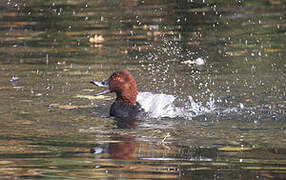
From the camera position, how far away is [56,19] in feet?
54.8

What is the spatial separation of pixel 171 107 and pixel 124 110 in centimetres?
64

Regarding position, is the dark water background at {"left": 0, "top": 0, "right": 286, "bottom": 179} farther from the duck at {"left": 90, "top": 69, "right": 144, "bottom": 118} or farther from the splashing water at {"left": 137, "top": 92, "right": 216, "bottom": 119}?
the duck at {"left": 90, "top": 69, "right": 144, "bottom": 118}

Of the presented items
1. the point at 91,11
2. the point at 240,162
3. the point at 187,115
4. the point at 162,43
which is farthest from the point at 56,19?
the point at 240,162

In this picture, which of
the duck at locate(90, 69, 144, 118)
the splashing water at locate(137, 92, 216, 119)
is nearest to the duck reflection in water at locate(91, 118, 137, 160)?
the splashing water at locate(137, 92, 216, 119)

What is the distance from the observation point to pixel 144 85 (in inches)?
442

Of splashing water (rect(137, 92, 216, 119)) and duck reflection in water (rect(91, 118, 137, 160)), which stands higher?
splashing water (rect(137, 92, 216, 119))

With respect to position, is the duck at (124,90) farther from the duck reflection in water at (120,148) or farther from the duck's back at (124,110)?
the duck reflection in water at (120,148)

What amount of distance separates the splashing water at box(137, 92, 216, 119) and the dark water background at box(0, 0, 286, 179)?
0.17m

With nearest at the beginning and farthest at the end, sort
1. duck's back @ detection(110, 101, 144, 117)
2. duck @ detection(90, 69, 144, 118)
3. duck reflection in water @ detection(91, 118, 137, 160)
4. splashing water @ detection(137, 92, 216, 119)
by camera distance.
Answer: duck reflection in water @ detection(91, 118, 137, 160) < splashing water @ detection(137, 92, 216, 119) < duck's back @ detection(110, 101, 144, 117) < duck @ detection(90, 69, 144, 118)

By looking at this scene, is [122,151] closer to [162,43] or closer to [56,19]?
[162,43]

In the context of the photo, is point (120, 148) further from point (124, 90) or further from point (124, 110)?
point (124, 90)

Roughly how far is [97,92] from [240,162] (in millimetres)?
4366

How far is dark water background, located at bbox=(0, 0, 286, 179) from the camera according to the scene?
6.82 m

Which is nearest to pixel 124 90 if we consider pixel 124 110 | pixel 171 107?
pixel 124 110
